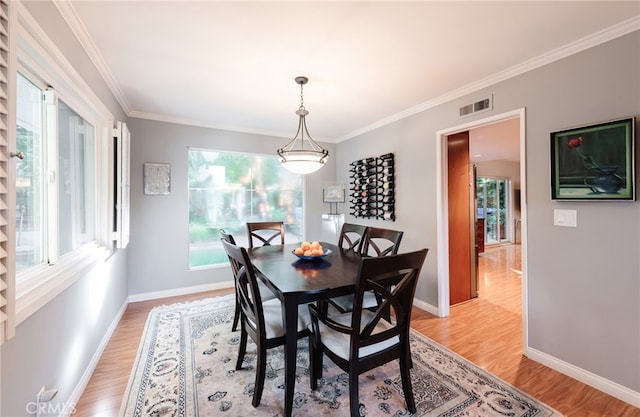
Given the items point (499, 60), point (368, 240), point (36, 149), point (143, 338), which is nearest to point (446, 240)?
point (368, 240)

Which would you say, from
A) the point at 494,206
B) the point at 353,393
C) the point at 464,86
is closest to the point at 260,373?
the point at 353,393

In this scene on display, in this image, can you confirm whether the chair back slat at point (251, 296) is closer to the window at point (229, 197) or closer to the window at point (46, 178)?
the window at point (46, 178)

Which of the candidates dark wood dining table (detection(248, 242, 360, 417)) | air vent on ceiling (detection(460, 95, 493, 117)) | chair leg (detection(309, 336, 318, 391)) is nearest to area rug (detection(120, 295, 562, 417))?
chair leg (detection(309, 336, 318, 391))

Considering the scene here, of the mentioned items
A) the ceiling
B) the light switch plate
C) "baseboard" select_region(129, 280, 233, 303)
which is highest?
the ceiling

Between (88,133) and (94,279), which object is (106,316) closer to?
(94,279)

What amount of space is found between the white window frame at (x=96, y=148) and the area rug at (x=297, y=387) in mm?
906

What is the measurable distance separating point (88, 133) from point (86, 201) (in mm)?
595

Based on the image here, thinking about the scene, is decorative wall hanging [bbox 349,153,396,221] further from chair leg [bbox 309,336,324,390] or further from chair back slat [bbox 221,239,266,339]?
chair back slat [bbox 221,239,266,339]

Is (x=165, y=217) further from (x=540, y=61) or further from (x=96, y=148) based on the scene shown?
(x=540, y=61)

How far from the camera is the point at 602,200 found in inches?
72.7

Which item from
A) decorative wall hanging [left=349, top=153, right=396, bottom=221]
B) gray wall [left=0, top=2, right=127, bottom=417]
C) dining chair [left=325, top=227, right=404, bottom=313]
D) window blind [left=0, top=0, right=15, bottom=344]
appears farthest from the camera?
decorative wall hanging [left=349, top=153, right=396, bottom=221]

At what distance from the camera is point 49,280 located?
1.45m

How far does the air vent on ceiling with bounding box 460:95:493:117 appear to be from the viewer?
253cm

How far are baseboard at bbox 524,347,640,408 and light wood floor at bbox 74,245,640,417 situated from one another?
0.15ft
